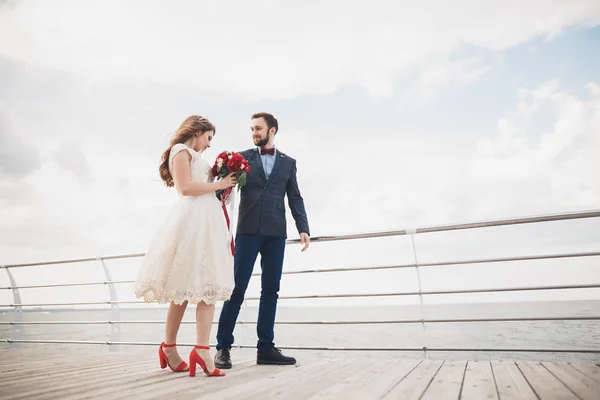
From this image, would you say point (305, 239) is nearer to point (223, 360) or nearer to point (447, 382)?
point (223, 360)

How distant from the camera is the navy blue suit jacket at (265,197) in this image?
2.52 metres

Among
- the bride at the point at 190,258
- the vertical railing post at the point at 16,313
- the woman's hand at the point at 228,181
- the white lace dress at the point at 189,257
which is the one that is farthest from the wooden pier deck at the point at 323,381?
the vertical railing post at the point at 16,313

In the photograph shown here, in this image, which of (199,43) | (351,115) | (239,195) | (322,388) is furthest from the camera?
(351,115)

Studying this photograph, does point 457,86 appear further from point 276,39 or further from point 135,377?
point 135,377

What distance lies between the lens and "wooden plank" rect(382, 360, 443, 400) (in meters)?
1.52

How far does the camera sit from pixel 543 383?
166 centimetres

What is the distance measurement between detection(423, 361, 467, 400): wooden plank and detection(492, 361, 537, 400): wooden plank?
16 cm

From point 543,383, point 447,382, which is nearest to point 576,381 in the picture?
point 543,383

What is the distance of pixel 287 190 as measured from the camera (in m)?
2.79

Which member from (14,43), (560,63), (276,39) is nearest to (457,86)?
(560,63)

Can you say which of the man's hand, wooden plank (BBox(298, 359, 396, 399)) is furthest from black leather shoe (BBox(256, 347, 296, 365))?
the man's hand

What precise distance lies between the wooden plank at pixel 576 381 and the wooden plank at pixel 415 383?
0.56 metres

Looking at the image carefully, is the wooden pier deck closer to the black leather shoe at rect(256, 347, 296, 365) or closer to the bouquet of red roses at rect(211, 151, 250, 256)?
the black leather shoe at rect(256, 347, 296, 365)

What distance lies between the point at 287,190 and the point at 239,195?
14.4 inches
